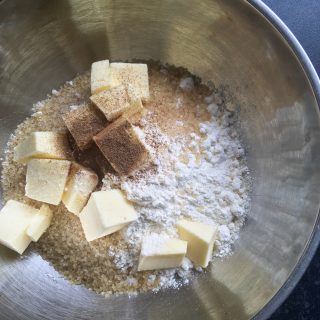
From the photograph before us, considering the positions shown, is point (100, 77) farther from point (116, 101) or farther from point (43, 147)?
point (43, 147)

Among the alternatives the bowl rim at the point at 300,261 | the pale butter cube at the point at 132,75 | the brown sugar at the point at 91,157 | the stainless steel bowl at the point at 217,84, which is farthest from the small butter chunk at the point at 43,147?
the bowl rim at the point at 300,261

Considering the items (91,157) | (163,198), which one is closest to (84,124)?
(91,157)

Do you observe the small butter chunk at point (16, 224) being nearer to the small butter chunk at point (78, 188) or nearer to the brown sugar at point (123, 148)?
the small butter chunk at point (78, 188)

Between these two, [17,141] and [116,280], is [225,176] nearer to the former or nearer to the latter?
[116,280]

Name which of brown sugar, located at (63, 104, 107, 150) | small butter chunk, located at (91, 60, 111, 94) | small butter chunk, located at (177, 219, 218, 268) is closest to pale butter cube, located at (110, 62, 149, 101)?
small butter chunk, located at (91, 60, 111, 94)

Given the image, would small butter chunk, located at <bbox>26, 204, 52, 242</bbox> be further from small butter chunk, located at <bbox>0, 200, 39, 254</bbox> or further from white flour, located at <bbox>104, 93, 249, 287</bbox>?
white flour, located at <bbox>104, 93, 249, 287</bbox>

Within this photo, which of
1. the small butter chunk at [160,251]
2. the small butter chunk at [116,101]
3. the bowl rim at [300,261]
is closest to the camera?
the bowl rim at [300,261]
